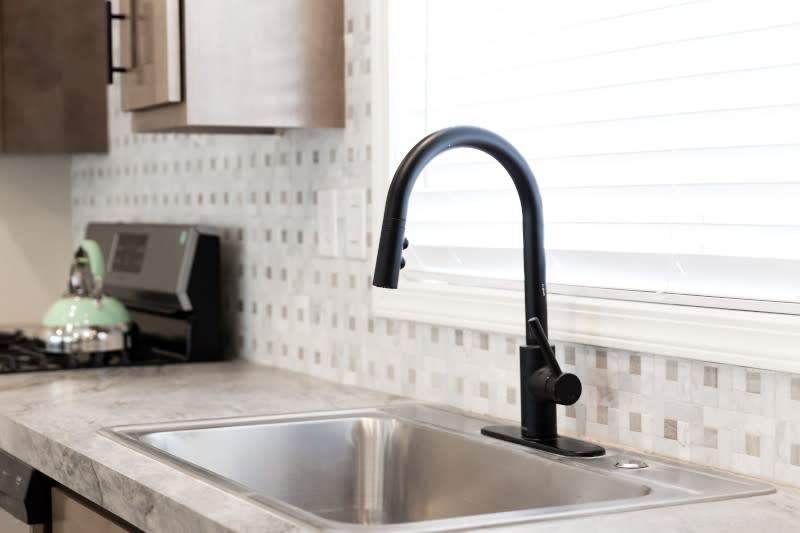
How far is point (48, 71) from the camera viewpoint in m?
3.12

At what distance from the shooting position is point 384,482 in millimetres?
1659

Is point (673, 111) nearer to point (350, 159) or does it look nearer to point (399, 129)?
point (399, 129)

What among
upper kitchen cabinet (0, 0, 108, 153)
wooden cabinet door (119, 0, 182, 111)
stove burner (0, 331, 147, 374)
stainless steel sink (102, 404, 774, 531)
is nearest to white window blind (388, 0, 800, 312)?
stainless steel sink (102, 404, 774, 531)

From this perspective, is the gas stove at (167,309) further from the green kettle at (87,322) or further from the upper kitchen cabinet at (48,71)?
the upper kitchen cabinet at (48,71)

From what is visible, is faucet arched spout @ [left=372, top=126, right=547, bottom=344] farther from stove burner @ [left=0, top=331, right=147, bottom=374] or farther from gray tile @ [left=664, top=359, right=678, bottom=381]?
stove burner @ [left=0, top=331, right=147, bottom=374]

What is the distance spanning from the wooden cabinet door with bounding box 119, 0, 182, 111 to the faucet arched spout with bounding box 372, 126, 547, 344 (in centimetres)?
73

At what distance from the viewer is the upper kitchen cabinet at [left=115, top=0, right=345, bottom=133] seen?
1.94 metres

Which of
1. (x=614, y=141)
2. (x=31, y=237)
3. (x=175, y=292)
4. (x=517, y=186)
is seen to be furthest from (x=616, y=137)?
(x=31, y=237)

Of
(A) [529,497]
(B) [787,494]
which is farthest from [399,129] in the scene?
(B) [787,494]

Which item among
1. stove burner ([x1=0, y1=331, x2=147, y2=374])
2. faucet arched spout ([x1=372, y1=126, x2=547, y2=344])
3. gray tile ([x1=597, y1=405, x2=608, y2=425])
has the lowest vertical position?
stove burner ([x1=0, y1=331, x2=147, y2=374])

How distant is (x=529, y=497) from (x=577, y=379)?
0.16 metres

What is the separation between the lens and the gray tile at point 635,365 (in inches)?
54.9

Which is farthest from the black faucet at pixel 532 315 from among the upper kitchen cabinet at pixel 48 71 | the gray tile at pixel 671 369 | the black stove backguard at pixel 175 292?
the upper kitchen cabinet at pixel 48 71

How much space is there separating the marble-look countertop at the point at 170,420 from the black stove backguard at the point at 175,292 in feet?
0.29
